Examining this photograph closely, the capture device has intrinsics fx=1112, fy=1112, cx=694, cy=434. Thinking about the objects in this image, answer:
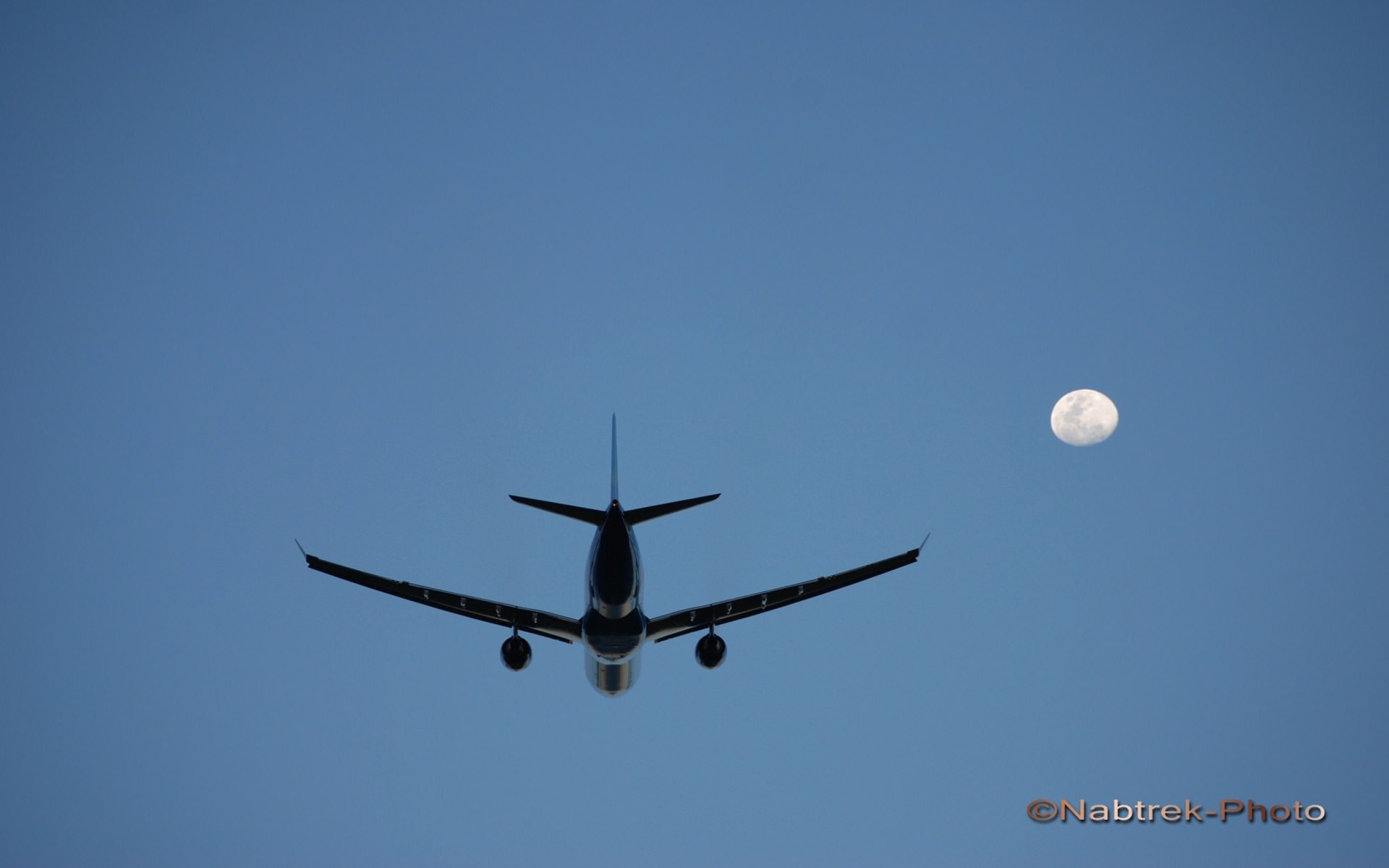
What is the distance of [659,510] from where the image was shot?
120ft

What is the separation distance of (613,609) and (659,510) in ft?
11.8

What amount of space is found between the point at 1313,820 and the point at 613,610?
132 feet

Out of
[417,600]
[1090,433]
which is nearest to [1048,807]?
[1090,433]

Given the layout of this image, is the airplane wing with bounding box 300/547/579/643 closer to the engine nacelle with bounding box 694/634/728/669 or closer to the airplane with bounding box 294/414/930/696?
the airplane with bounding box 294/414/930/696

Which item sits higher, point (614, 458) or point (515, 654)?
point (614, 458)

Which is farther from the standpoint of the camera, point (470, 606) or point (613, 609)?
point (470, 606)

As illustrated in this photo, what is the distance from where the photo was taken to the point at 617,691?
4141 cm

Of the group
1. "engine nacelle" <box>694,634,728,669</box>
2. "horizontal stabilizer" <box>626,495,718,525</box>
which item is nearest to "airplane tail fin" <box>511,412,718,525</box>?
"horizontal stabilizer" <box>626,495,718,525</box>

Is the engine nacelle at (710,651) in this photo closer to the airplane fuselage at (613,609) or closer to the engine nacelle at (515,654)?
the airplane fuselage at (613,609)

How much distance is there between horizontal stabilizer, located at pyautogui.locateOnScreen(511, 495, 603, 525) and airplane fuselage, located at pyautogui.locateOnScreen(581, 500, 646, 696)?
83cm

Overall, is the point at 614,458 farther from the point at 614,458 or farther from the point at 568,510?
the point at 568,510

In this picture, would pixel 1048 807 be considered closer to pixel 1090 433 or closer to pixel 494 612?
pixel 1090 433

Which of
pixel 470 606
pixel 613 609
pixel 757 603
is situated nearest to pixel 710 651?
pixel 757 603

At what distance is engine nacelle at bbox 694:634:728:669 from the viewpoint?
134 ft
